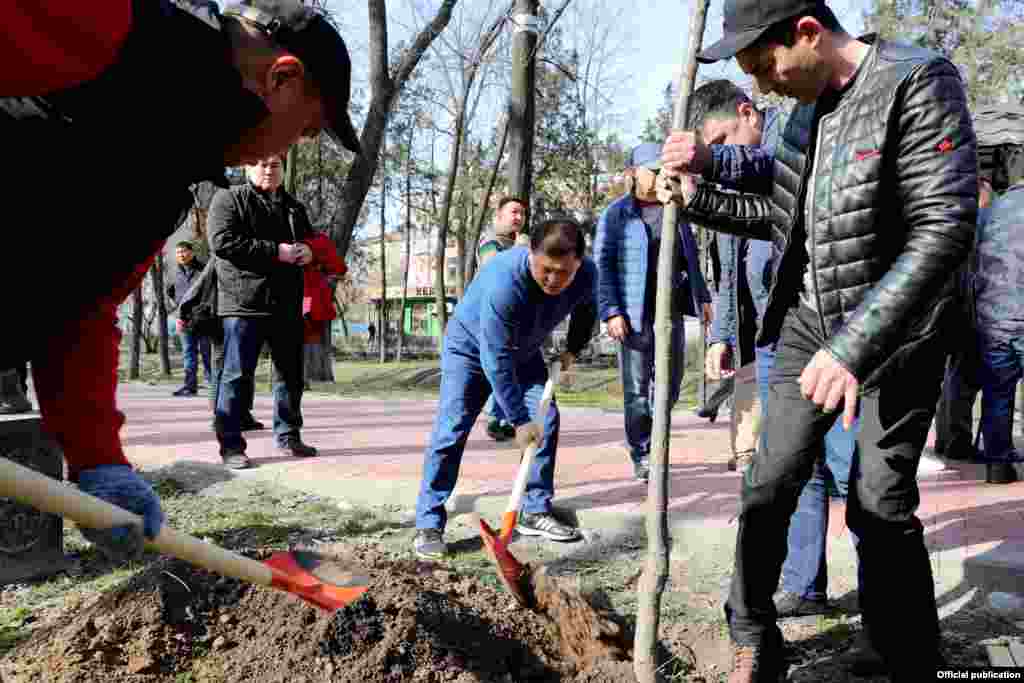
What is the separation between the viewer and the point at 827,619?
9.48 ft

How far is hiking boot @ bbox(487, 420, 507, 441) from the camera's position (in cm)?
606

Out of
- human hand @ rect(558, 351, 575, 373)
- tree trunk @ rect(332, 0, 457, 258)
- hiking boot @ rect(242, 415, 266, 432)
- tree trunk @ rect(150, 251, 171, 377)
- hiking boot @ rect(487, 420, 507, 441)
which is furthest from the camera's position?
tree trunk @ rect(150, 251, 171, 377)

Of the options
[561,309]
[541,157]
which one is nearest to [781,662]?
[561,309]

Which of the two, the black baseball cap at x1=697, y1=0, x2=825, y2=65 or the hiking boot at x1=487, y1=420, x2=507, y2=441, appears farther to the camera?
the hiking boot at x1=487, y1=420, x2=507, y2=441

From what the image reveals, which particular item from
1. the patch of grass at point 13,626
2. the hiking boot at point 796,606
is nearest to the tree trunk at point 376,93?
the patch of grass at point 13,626

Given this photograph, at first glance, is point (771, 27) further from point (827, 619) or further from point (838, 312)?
point (827, 619)

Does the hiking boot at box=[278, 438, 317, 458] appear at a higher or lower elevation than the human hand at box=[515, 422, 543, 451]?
lower

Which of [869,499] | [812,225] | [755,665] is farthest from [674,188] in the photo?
[755,665]

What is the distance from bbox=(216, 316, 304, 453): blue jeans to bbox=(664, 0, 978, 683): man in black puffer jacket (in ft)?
11.3

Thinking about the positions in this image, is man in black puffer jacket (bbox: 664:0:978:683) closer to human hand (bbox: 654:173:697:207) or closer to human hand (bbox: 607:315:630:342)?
human hand (bbox: 654:173:697:207)

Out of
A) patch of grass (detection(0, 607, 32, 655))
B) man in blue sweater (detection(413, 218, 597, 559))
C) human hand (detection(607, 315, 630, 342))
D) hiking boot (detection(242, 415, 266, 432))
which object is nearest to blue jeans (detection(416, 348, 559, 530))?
man in blue sweater (detection(413, 218, 597, 559))

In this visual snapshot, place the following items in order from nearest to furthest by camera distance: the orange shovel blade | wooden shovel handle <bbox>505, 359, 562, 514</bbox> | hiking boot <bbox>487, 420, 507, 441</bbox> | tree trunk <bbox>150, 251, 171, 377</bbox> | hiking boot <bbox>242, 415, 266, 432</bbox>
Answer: the orange shovel blade, wooden shovel handle <bbox>505, 359, 562, 514</bbox>, hiking boot <bbox>487, 420, 507, 441</bbox>, hiking boot <bbox>242, 415, 266, 432</bbox>, tree trunk <bbox>150, 251, 171, 377</bbox>

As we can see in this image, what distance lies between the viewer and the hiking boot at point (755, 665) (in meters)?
2.30

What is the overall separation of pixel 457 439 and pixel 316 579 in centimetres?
177
